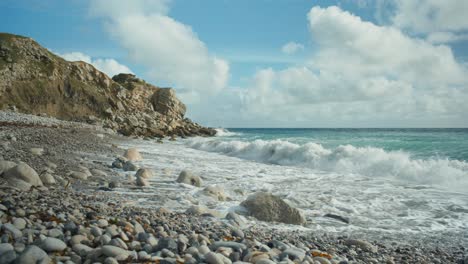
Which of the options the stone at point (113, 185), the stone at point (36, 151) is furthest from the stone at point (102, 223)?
the stone at point (36, 151)

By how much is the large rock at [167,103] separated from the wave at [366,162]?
1740 inches

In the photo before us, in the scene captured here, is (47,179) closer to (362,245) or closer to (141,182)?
(141,182)

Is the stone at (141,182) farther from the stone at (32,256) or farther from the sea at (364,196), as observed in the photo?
the stone at (32,256)

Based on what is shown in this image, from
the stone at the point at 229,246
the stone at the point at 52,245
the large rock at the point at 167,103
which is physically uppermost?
the large rock at the point at 167,103

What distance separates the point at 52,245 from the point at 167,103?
64.4 metres

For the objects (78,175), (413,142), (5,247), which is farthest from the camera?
(413,142)

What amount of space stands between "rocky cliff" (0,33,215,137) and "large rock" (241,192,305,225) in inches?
1258

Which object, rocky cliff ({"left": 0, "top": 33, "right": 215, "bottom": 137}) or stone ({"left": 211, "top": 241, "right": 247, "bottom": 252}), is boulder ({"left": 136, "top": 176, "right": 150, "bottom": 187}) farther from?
rocky cliff ({"left": 0, "top": 33, "right": 215, "bottom": 137})

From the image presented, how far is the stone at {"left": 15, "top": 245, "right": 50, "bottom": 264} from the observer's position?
8.86 feet

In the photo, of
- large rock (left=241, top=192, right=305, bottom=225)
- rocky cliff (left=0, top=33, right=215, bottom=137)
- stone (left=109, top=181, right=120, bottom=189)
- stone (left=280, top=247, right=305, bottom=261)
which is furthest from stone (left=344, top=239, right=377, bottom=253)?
rocky cliff (left=0, top=33, right=215, bottom=137)

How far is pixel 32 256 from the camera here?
9.04 feet

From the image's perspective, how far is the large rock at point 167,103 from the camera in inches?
2584

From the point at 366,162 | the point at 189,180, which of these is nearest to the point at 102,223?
the point at 189,180

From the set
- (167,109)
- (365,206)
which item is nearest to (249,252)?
(365,206)
